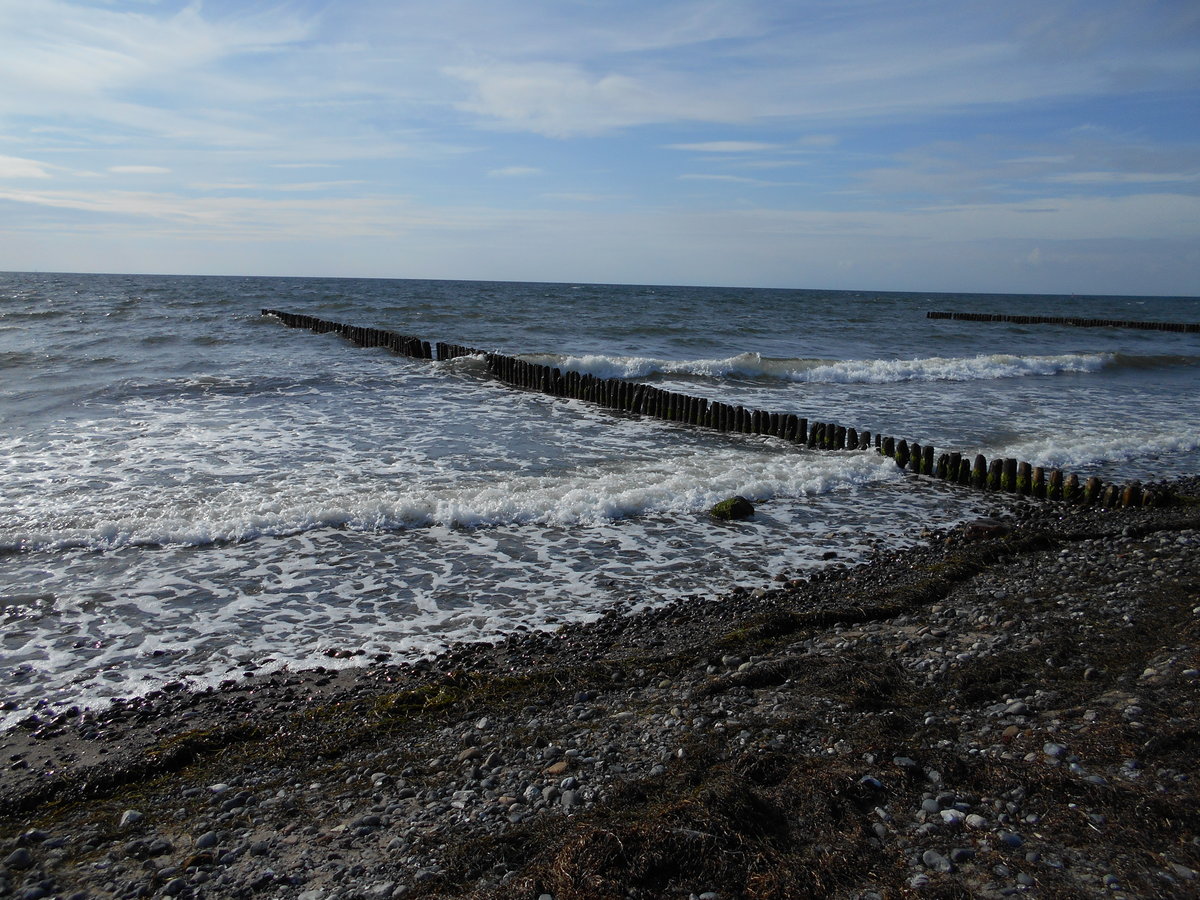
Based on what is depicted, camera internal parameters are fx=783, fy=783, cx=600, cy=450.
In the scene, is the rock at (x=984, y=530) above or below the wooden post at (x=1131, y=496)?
below

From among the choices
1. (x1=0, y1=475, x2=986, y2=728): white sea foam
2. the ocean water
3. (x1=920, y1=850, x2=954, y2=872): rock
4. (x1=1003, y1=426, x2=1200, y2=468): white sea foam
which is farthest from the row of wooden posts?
(x1=920, y1=850, x2=954, y2=872): rock

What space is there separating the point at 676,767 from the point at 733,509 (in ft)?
18.4

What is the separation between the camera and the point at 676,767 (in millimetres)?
4062

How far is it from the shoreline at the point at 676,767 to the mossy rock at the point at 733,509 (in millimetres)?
3055

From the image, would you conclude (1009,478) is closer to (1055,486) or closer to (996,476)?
(996,476)

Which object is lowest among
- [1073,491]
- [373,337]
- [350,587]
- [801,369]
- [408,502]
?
[350,587]

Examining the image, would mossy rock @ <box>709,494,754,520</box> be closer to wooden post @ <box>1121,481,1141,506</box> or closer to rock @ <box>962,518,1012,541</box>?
rock @ <box>962,518,1012,541</box>

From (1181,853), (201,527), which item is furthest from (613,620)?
(201,527)

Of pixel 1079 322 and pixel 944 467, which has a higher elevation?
pixel 1079 322

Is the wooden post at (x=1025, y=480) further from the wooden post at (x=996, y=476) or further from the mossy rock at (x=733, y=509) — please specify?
the mossy rock at (x=733, y=509)

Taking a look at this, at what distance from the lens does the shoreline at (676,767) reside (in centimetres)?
328

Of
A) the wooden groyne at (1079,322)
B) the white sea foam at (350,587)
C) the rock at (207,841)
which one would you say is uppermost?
A: the wooden groyne at (1079,322)

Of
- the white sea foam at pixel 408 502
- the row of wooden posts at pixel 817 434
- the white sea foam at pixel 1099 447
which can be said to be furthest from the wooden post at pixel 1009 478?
the white sea foam at pixel 1099 447

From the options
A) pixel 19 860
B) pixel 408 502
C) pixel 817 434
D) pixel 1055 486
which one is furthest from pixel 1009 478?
pixel 19 860
